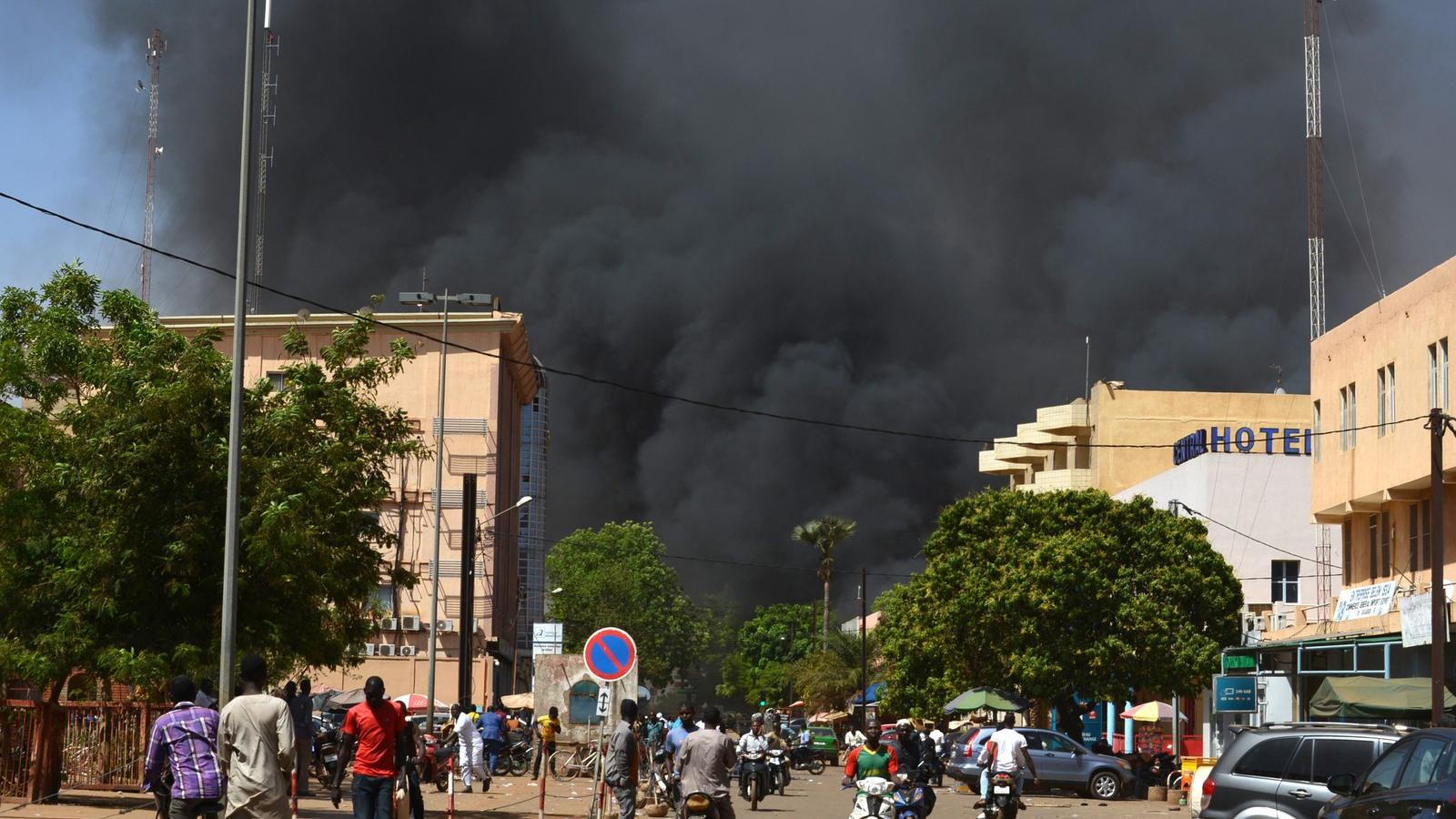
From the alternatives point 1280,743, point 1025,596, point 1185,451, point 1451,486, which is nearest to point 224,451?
point 1280,743

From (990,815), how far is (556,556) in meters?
97.5

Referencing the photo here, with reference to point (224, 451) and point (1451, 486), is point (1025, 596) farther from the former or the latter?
point (224, 451)

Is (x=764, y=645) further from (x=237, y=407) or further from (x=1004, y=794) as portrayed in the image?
(x=237, y=407)

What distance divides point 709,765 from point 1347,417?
31662 millimetres

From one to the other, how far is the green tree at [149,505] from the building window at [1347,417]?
29.8 metres

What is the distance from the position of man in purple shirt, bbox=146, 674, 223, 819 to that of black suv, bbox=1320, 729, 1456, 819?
9.04m

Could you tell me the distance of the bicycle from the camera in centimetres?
3991

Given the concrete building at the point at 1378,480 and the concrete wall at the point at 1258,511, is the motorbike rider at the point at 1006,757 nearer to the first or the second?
the concrete building at the point at 1378,480

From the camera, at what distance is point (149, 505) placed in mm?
22844

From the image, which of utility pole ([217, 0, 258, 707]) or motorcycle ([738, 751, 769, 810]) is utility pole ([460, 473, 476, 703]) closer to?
motorcycle ([738, 751, 769, 810])

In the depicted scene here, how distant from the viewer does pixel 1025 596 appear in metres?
51.6

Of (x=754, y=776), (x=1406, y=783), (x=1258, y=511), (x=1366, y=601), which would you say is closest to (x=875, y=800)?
(x=1406, y=783)

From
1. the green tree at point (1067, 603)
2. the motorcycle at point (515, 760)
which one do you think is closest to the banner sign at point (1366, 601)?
the green tree at point (1067, 603)

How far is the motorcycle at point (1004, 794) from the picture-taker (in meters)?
25.2
